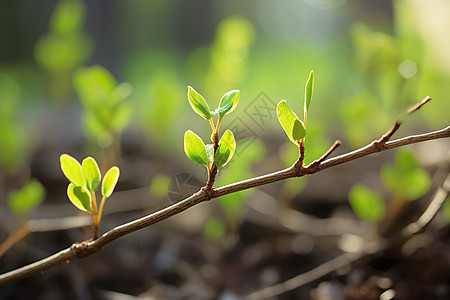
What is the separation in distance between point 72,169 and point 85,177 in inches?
0.6

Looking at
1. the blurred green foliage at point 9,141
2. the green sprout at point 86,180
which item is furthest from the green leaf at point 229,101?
the blurred green foliage at point 9,141

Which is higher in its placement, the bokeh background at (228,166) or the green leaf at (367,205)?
the bokeh background at (228,166)

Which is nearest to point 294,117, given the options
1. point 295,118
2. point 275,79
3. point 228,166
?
point 295,118

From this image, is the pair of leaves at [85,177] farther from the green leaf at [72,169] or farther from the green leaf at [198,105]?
the green leaf at [198,105]

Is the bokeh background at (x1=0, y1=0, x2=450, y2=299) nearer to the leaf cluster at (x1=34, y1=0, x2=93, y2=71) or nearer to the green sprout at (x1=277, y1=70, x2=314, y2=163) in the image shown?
the leaf cluster at (x1=34, y1=0, x2=93, y2=71)

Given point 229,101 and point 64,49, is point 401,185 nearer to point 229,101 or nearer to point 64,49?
point 229,101

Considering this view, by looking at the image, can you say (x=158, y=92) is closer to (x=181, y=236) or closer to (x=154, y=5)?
(x=181, y=236)

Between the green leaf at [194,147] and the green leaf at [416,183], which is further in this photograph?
the green leaf at [416,183]

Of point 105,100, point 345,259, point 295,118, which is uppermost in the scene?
point 105,100

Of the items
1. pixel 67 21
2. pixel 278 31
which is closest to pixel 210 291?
pixel 67 21

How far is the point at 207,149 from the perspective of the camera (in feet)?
1.25

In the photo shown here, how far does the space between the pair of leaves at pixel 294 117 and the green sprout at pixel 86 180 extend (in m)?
0.16

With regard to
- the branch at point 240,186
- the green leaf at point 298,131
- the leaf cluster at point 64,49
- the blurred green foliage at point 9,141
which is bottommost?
the branch at point 240,186

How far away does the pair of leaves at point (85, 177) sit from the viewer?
394mm
